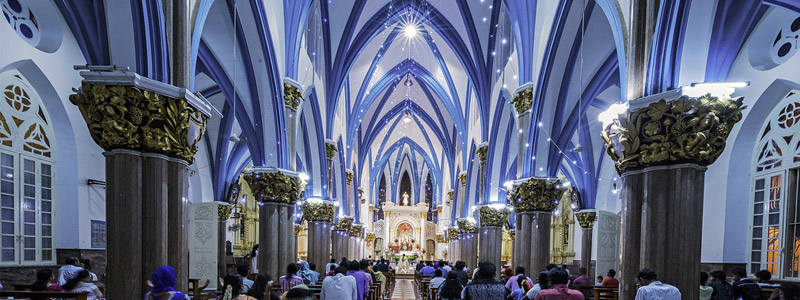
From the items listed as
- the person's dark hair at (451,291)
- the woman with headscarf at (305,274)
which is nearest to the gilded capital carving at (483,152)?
the woman with headscarf at (305,274)

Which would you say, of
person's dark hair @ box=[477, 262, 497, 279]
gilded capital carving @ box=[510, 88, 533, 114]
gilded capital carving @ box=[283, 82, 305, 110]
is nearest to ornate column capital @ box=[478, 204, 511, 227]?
gilded capital carving @ box=[510, 88, 533, 114]

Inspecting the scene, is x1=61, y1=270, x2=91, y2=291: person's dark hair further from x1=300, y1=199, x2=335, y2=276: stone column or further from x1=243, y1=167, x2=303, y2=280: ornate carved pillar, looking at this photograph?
x1=300, y1=199, x2=335, y2=276: stone column

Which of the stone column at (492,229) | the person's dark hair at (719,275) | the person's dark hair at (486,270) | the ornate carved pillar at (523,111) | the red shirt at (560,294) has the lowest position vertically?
the red shirt at (560,294)

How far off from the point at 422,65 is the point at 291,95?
15.3 m

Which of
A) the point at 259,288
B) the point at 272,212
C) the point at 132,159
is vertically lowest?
the point at 259,288

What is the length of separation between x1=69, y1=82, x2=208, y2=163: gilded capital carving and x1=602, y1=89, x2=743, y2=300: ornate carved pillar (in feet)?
17.8

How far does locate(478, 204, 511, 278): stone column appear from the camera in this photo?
60.5 ft

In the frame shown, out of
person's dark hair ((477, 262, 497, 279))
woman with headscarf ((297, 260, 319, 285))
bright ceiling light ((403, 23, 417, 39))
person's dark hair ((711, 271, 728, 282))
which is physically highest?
bright ceiling light ((403, 23, 417, 39))

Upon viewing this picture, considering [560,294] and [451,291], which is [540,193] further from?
[560,294]

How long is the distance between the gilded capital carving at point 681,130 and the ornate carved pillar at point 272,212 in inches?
335

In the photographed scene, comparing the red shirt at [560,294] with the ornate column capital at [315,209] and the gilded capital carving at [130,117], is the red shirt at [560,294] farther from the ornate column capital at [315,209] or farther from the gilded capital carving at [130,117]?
the ornate column capital at [315,209]

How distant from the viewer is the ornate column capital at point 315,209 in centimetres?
1850

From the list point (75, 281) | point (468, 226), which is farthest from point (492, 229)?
point (75, 281)

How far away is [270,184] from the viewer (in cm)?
1184
